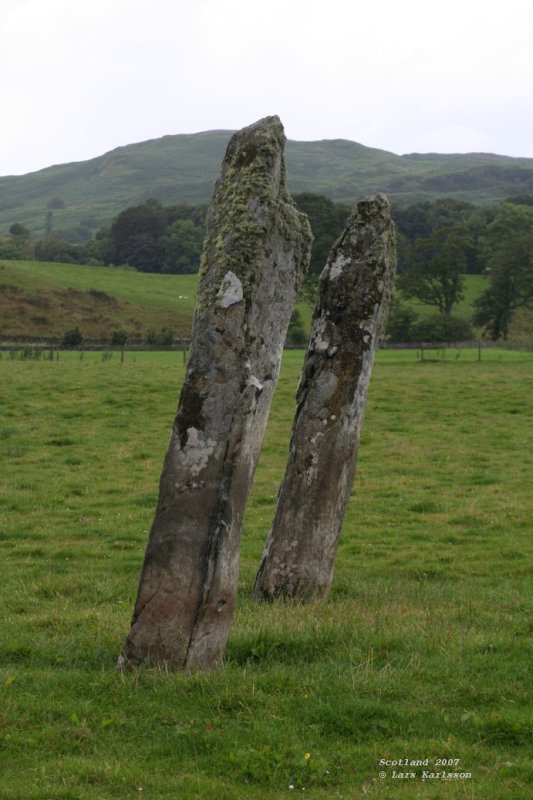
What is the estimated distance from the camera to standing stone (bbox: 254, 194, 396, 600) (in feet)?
41.1

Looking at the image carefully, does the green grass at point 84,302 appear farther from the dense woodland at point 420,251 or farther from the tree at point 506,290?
the tree at point 506,290

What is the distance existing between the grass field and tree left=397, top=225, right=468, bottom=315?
86.1 m

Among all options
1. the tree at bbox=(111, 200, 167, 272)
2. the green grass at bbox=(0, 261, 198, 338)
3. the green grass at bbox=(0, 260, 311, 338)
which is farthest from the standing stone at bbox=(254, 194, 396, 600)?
the tree at bbox=(111, 200, 167, 272)

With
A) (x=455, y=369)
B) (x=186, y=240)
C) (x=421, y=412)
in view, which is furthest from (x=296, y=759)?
(x=186, y=240)

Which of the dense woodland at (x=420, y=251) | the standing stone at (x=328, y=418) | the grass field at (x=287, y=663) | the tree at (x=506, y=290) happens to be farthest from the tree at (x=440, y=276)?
the standing stone at (x=328, y=418)

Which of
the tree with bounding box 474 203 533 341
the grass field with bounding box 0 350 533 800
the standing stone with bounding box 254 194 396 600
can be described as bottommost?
the grass field with bounding box 0 350 533 800

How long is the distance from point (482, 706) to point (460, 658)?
1157mm

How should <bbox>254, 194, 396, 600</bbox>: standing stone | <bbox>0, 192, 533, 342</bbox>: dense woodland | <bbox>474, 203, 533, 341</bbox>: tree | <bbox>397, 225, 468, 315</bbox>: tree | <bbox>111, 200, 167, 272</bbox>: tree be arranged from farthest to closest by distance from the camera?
<bbox>111, 200, 167, 272</bbox>: tree
<bbox>397, 225, 468, 315</bbox>: tree
<bbox>474, 203, 533, 341</bbox>: tree
<bbox>0, 192, 533, 342</bbox>: dense woodland
<bbox>254, 194, 396, 600</bbox>: standing stone

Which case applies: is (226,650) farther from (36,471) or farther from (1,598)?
(36,471)

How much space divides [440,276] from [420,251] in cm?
982

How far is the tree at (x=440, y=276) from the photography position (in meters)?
109

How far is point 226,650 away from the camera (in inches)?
363

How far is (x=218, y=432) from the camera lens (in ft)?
29.0

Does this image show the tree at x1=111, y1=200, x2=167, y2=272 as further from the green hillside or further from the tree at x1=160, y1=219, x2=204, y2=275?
the green hillside
